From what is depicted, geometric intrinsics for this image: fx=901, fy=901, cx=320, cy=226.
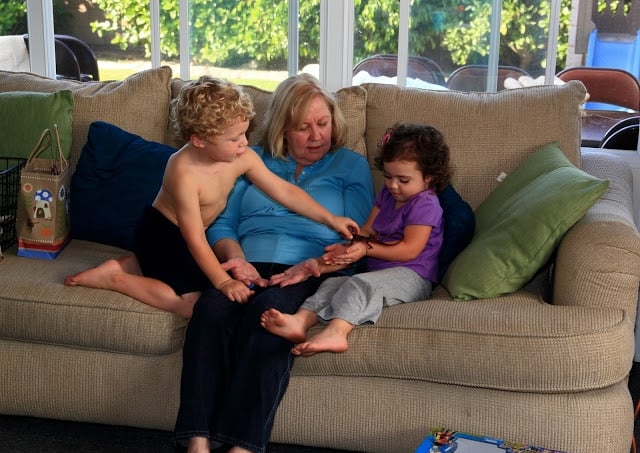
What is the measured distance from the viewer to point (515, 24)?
3.33m

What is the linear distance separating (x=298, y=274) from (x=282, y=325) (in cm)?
26

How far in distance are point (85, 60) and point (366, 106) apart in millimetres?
1523

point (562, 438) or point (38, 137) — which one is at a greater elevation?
point (38, 137)

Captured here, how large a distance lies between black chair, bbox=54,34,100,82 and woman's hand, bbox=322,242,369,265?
188 cm

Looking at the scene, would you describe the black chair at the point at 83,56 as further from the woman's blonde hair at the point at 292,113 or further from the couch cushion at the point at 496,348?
the couch cushion at the point at 496,348

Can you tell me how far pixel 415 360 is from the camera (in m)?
2.13

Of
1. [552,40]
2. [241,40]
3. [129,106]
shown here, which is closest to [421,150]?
[129,106]

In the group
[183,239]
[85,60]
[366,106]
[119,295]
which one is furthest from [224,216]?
[85,60]

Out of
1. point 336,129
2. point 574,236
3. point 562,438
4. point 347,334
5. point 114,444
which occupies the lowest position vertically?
point 114,444

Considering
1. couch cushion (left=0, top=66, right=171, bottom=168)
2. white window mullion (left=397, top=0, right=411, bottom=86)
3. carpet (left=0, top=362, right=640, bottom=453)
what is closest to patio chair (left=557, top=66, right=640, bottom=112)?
white window mullion (left=397, top=0, right=411, bottom=86)

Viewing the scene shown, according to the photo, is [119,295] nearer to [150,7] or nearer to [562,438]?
[562,438]

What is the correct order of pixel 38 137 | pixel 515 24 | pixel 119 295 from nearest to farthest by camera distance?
pixel 119 295 < pixel 38 137 < pixel 515 24

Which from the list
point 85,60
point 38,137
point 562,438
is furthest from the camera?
point 85,60

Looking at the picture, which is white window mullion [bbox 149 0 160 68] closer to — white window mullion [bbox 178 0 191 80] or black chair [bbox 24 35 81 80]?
white window mullion [bbox 178 0 191 80]
